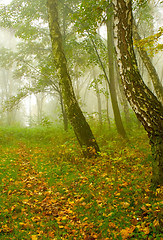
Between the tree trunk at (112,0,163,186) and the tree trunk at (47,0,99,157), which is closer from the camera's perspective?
the tree trunk at (112,0,163,186)

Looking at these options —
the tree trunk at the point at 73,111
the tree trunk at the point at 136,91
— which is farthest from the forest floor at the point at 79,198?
the tree trunk at the point at 136,91

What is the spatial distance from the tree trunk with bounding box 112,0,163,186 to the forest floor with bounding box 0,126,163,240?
2.70 feet

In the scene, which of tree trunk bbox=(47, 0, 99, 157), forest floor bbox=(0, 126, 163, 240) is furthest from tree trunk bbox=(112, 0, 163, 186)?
tree trunk bbox=(47, 0, 99, 157)

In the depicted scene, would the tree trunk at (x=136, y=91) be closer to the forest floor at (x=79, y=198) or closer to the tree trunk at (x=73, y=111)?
the forest floor at (x=79, y=198)

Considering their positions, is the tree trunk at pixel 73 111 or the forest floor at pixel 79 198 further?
the tree trunk at pixel 73 111

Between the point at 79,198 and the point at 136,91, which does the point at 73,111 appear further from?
the point at 79,198

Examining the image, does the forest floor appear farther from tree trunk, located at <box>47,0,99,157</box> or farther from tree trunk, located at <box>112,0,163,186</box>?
tree trunk, located at <box>112,0,163,186</box>

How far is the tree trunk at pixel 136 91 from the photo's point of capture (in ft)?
12.4

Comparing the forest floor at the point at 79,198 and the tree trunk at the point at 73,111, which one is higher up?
the tree trunk at the point at 73,111

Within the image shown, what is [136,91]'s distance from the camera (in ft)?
13.1

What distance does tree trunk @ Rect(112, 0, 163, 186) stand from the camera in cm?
378

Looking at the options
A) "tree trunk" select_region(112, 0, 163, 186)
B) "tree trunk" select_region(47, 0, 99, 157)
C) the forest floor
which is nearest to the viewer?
the forest floor

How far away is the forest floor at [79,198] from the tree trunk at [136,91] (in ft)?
2.70

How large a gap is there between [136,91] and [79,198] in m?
2.75
